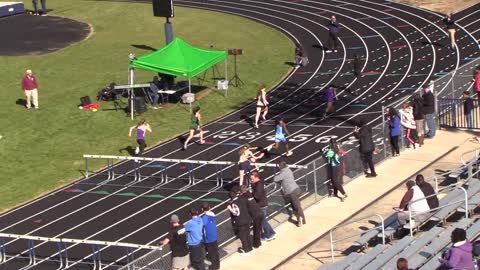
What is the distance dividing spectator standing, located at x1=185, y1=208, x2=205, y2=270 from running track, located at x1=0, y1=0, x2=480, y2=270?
1694mm

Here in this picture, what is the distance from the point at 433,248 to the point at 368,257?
1299 millimetres

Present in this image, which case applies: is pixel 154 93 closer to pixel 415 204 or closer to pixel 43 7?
pixel 43 7

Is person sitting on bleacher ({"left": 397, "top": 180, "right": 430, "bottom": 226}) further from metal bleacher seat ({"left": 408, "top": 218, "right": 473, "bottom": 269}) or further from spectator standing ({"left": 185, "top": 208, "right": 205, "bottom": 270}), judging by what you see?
spectator standing ({"left": 185, "top": 208, "right": 205, "bottom": 270})

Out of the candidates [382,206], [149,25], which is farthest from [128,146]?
[149,25]

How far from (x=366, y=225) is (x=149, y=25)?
1359 inches

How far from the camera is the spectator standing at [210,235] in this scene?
21.0m

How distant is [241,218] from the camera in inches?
872

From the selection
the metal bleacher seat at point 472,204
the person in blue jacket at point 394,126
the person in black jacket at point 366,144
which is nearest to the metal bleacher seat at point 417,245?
the metal bleacher seat at point 472,204

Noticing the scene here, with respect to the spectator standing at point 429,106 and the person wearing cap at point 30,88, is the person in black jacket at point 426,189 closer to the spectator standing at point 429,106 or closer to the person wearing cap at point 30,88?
the spectator standing at point 429,106

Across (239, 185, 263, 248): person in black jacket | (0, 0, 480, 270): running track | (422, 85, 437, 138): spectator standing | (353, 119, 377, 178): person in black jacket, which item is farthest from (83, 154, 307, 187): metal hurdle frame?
(239, 185, 263, 248): person in black jacket

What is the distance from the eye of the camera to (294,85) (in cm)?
4356

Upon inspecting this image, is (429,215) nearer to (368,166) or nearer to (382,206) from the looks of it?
(382,206)

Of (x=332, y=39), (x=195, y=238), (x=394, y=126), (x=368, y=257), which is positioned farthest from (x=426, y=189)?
(x=332, y=39)

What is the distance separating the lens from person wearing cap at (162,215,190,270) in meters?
20.6
